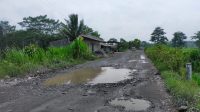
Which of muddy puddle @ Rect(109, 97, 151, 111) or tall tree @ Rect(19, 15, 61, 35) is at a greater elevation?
tall tree @ Rect(19, 15, 61, 35)

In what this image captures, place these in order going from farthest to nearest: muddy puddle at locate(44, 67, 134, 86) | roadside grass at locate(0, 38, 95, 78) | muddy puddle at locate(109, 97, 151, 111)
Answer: roadside grass at locate(0, 38, 95, 78)
muddy puddle at locate(44, 67, 134, 86)
muddy puddle at locate(109, 97, 151, 111)

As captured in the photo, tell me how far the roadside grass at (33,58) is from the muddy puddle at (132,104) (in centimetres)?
935

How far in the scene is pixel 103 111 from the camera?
8.99 m

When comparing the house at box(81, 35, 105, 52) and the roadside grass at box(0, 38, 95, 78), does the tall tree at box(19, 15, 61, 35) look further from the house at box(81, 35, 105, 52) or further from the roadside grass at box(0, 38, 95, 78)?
the roadside grass at box(0, 38, 95, 78)

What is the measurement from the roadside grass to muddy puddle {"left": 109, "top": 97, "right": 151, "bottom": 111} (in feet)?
30.7

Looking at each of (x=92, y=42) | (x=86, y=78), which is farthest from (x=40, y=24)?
(x=86, y=78)

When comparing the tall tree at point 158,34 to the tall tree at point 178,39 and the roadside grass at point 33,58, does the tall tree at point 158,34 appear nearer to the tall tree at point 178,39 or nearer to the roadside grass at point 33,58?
the tall tree at point 178,39

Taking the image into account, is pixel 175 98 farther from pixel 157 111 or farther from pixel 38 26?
pixel 38 26

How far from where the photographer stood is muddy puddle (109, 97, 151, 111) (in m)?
9.53

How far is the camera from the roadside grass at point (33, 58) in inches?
761

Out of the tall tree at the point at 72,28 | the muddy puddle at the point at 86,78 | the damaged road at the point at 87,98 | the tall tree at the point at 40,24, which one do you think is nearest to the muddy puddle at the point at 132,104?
the damaged road at the point at 87,98

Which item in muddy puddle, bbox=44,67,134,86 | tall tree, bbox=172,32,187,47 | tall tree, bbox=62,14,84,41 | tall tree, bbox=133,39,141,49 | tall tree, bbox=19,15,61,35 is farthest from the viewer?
tall tree, bbox=133,39,141,49

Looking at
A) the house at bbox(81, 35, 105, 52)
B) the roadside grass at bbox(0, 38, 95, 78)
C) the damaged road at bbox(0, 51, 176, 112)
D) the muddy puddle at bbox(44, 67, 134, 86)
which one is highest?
the house at bbox(81, 35, 105, 52)

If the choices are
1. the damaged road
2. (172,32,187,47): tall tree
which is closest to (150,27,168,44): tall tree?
(172,32,187,47): tall tree
